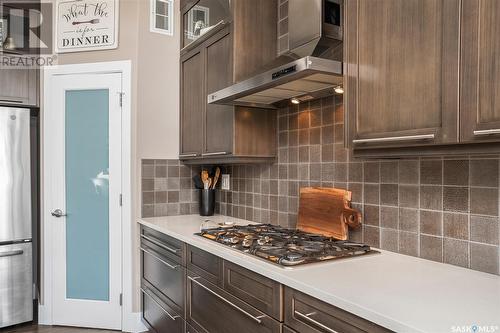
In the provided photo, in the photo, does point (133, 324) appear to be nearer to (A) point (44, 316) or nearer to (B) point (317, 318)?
(A) point (44, 316)

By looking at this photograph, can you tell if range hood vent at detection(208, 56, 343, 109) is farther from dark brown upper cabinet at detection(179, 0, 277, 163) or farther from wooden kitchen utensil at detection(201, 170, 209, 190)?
wooden kitchen utensil at detection(201, 170, 209, 190)

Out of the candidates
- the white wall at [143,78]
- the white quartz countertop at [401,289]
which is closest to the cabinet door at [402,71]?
the white quartz countertop at [401,289]

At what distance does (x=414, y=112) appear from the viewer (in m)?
1.22

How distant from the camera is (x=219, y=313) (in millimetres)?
1796

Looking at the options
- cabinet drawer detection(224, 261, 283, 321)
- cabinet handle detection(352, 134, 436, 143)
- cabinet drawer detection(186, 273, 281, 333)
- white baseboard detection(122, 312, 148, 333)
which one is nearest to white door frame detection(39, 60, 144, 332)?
white baseboard detection(122, 312, 148, 333)

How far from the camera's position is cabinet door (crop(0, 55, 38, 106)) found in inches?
122

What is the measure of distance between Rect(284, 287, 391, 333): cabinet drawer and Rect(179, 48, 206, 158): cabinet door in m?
1.72

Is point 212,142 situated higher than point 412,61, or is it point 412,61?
point 412,61

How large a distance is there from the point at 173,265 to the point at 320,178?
1.12m

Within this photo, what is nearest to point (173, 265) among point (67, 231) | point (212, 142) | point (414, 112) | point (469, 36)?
point (212, 142)

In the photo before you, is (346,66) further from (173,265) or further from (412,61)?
(173,265)

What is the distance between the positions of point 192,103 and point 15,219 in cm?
181

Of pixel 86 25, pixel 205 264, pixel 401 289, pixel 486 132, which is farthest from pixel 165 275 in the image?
pixel 86 25

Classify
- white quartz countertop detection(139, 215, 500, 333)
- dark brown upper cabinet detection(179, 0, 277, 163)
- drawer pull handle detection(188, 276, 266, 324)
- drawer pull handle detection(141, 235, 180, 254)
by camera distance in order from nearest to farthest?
1. white quartz countertop detection(139, 215, 500, 333)
2. drawer pull handle detection(188, 276, 266, 324)
3. dark brown upper cabinet detection(179, 0, 277, 163)
4. drawer pull handle detection(141, 235, 180, 254)
